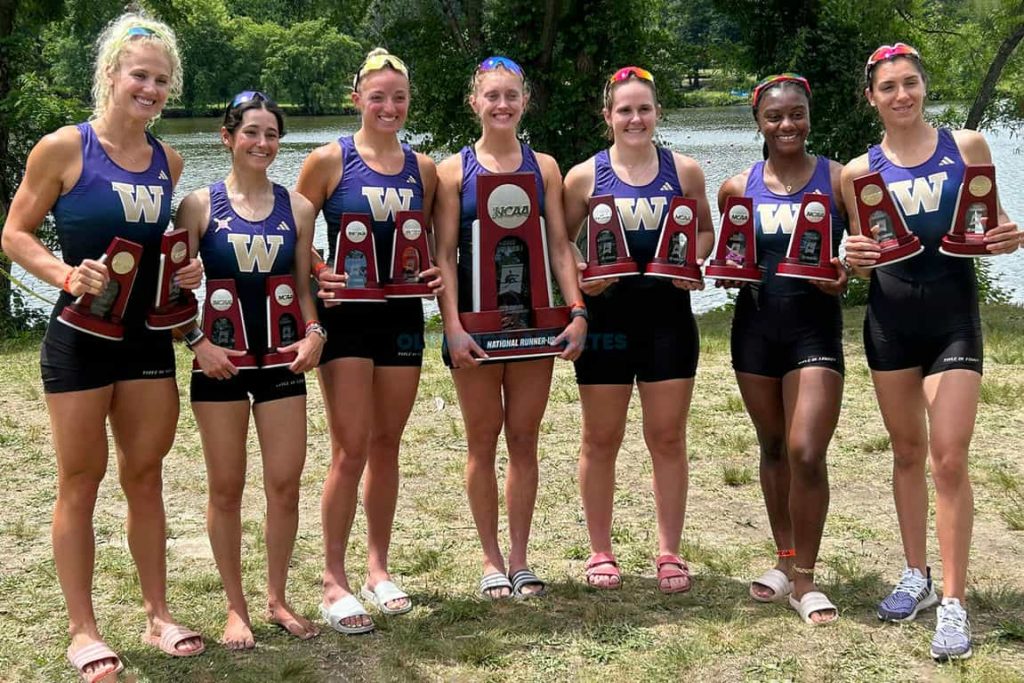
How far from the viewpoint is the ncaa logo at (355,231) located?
182 inches

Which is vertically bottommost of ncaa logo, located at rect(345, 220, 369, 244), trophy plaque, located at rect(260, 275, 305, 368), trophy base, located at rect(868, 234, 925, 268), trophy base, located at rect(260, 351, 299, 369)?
trophy base, located at rect(260, 351, 299, 369)

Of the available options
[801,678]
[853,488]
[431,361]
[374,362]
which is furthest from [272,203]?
[431,361]

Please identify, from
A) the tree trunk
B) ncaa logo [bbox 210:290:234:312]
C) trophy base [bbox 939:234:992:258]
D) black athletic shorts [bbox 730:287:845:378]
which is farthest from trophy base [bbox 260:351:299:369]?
the tree trunk

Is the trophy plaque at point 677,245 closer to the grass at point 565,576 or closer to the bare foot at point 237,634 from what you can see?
the grass at point 565,576

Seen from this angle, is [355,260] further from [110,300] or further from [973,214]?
[973,214]

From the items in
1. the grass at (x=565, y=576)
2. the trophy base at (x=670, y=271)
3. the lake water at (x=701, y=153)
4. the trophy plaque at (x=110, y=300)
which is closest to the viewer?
the trophy plaque at (x=110, y=300)

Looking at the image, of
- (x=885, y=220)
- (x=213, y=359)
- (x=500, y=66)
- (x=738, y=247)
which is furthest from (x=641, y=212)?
(x=213, y=359)

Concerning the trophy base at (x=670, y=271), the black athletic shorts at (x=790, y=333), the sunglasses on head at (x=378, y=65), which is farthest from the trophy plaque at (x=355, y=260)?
the black athletic shorts at (x=790, y=333)

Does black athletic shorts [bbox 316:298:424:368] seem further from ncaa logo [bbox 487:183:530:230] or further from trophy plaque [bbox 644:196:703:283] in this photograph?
trophy plaque [bbox 644:196:703:283]

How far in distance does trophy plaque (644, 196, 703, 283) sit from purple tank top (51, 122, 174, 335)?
79.4 inches

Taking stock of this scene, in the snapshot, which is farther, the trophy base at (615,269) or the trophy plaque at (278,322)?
the trophy base at (615,269)

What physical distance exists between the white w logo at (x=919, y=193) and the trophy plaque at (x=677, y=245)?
0.83 m

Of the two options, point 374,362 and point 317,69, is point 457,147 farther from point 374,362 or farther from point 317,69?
point 317,69

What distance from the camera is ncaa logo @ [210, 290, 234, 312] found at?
4336mm
